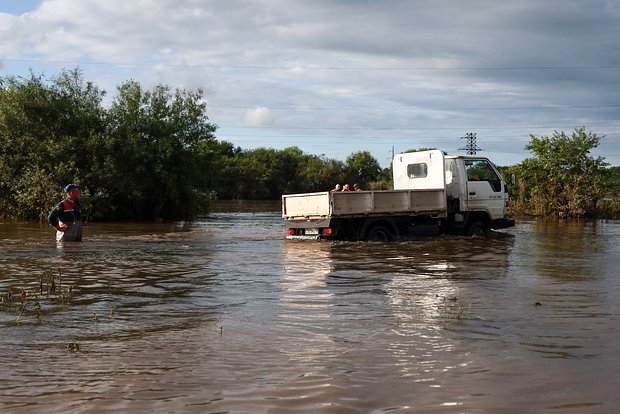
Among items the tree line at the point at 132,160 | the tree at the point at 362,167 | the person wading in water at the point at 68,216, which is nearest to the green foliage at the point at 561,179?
the tree line at the point at 132,160

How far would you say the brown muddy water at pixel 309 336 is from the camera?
4.91m

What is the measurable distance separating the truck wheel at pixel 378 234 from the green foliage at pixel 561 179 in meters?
20.1

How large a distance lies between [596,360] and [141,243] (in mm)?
14985

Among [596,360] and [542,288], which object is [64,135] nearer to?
[542,288]

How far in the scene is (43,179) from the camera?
2980 cm

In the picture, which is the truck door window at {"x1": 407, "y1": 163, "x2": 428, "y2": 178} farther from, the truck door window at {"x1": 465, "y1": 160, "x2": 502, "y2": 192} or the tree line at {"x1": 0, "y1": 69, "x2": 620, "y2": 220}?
the tree line at {"x1": 0, "y1": 69, "x2": 620, "y2": 220}

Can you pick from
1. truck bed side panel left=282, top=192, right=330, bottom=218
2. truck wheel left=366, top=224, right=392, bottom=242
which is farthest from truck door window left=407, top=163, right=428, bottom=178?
truck bed side panel left=282, top=192, right=330, bottom=218

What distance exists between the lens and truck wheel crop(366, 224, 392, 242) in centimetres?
1868

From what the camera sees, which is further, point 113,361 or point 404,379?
point 113,361

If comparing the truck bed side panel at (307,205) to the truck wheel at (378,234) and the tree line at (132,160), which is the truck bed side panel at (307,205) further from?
the tree line at (132,160)

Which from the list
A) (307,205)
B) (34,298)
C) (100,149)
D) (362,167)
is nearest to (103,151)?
(100,149)

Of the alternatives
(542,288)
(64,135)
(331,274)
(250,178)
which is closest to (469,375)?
(542,288)

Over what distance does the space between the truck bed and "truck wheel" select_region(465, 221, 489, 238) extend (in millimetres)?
1175

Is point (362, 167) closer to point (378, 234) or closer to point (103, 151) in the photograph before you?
point (103, 151)
